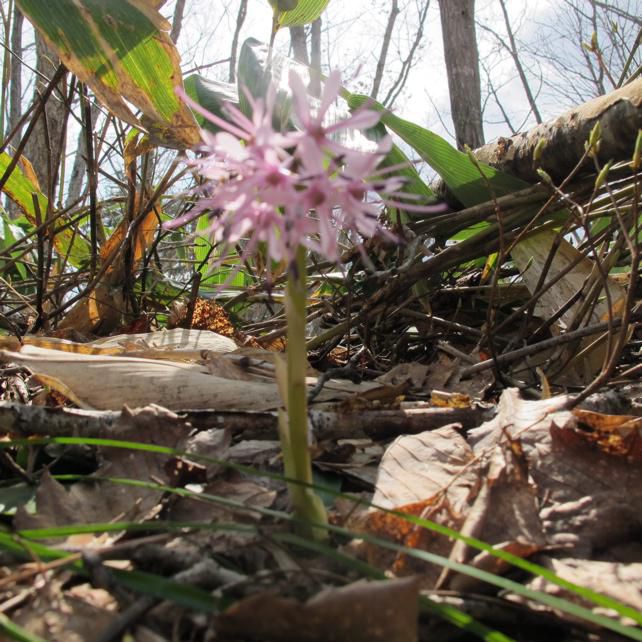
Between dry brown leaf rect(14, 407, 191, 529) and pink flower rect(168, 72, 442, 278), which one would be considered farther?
dry brown leaf rect(14, 407, 191, 529)

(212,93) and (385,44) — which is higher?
(385,44)

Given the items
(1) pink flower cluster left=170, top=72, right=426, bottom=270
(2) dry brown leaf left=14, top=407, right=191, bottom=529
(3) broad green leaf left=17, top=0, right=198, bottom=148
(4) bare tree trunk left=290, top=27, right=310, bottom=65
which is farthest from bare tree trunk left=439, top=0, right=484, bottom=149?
(1) pink flower cluster left=170, top=72, right=426, bottom=270

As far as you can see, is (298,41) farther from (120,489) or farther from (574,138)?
(120,489)

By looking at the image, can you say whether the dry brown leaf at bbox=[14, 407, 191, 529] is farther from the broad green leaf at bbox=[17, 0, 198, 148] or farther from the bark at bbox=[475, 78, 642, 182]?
the bark at bbox=[475, 78, 642, 182]

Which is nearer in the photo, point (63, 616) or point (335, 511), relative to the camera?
point (63, 616)

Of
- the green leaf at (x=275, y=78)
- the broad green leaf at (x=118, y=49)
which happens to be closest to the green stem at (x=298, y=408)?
the green leaf at (x=275, y=78)

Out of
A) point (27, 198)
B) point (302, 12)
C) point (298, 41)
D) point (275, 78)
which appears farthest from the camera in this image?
point (298, 41)

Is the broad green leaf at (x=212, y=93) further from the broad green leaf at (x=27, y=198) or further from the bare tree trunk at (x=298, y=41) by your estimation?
the bare tree trunk at (x=298, y=41)

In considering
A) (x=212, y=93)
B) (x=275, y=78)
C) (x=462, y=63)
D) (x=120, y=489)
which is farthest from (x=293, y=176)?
(x=462, y=63)
